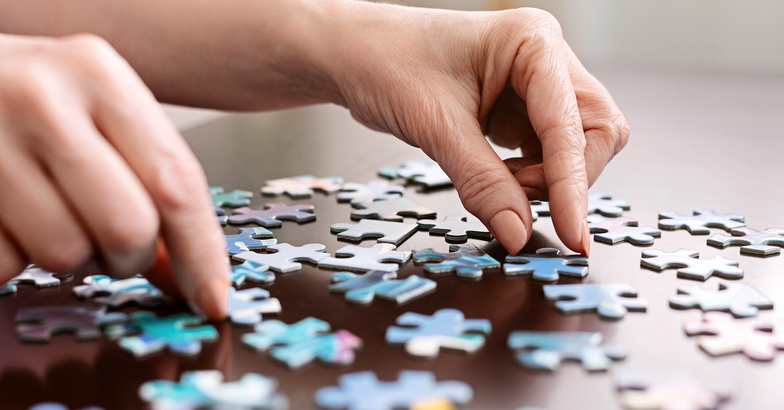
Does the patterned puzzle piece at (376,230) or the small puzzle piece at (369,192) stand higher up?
the patterned puzzle piece at (376,230)

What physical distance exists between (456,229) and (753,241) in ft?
2.05

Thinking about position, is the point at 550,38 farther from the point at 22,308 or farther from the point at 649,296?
the point at 22,308

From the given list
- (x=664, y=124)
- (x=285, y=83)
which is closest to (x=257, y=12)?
(x=285, y=83)

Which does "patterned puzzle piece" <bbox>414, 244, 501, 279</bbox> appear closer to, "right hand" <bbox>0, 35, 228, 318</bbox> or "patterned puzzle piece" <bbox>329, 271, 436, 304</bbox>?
"patterned puzzle piece" <bbox>329, 271, 436, 304</bbox>

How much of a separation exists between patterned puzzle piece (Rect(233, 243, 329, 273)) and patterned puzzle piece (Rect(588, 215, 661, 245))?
61 cm

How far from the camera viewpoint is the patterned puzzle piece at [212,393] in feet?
2.57

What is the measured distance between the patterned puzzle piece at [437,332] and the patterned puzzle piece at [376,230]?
402 mm

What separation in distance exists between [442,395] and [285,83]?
1.38m

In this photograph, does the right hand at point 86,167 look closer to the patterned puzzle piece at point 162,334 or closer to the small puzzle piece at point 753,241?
the patterned puzzle piece at point 162,334

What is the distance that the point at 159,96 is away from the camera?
2.10 m

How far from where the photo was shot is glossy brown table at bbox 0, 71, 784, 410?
2.74 ft

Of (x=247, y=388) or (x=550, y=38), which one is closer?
(x=247, y=388)

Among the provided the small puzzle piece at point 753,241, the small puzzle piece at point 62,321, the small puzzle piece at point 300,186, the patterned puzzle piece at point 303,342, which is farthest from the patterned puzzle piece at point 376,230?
the small puzzle piece at point 753,241

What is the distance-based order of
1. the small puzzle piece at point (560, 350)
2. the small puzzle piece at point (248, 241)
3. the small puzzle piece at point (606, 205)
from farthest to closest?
the small puzzle piece at point (606, 205), the small puzzle piece at point (248, 241), the small puzzle piece at point (560, 350)
